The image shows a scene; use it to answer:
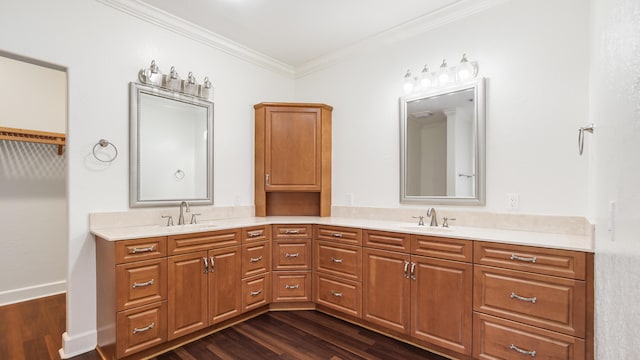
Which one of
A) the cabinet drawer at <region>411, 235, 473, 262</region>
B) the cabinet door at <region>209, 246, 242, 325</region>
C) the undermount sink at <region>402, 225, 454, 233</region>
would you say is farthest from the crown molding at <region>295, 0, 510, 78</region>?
the cabinet door at <region>209, 246, 242, 325</region>

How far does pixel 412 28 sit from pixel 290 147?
1.68 metres

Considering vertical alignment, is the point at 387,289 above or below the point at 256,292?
above

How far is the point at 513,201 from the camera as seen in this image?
2.29 meters

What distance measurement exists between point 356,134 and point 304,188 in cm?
82

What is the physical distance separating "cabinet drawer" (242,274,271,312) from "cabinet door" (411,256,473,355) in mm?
1341

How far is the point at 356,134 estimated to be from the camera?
129 inches

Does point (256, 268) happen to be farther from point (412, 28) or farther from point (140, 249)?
point (412, 28)

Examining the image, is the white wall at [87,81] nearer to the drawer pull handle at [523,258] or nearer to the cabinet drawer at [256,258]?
the cabinet drawer at [256,258]

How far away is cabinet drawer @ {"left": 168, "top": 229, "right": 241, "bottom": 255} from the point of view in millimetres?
2229

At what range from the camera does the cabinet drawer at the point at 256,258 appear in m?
2.68

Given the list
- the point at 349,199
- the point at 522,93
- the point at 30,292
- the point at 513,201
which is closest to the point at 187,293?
the point at 349,199

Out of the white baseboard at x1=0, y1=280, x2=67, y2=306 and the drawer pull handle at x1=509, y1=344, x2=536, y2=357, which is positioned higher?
the drawer pull handle at x1=509, y1=344, x2=536, y2=357

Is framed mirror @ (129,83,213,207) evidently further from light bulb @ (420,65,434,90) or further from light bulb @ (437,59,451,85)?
light bulb @ (437,59,451,85)

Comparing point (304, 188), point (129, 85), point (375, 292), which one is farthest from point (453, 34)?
point (129, 85)
